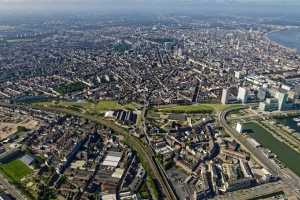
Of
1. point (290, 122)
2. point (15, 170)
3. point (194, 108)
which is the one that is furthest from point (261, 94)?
point (15, 170)

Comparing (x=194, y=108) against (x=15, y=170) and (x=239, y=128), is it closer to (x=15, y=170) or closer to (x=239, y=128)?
(x=239, y=128)

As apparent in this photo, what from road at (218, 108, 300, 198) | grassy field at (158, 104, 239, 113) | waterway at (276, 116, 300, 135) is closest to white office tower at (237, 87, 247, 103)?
grassy field at (158, 104, 239, 113)

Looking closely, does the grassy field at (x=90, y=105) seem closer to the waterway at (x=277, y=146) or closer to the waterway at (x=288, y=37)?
the waterway at (x=277, y=146)

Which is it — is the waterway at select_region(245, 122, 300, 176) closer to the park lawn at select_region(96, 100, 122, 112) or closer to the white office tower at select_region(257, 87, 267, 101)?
the white office tower at select_region(257, 87, 267, 101)

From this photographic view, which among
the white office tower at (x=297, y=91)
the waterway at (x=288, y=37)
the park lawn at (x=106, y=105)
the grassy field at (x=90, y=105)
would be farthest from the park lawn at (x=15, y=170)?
the waterway at (x=288, y=37)

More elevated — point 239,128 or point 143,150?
point 239,128

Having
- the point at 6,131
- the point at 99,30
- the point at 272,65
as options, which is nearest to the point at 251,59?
the point at 272,65
